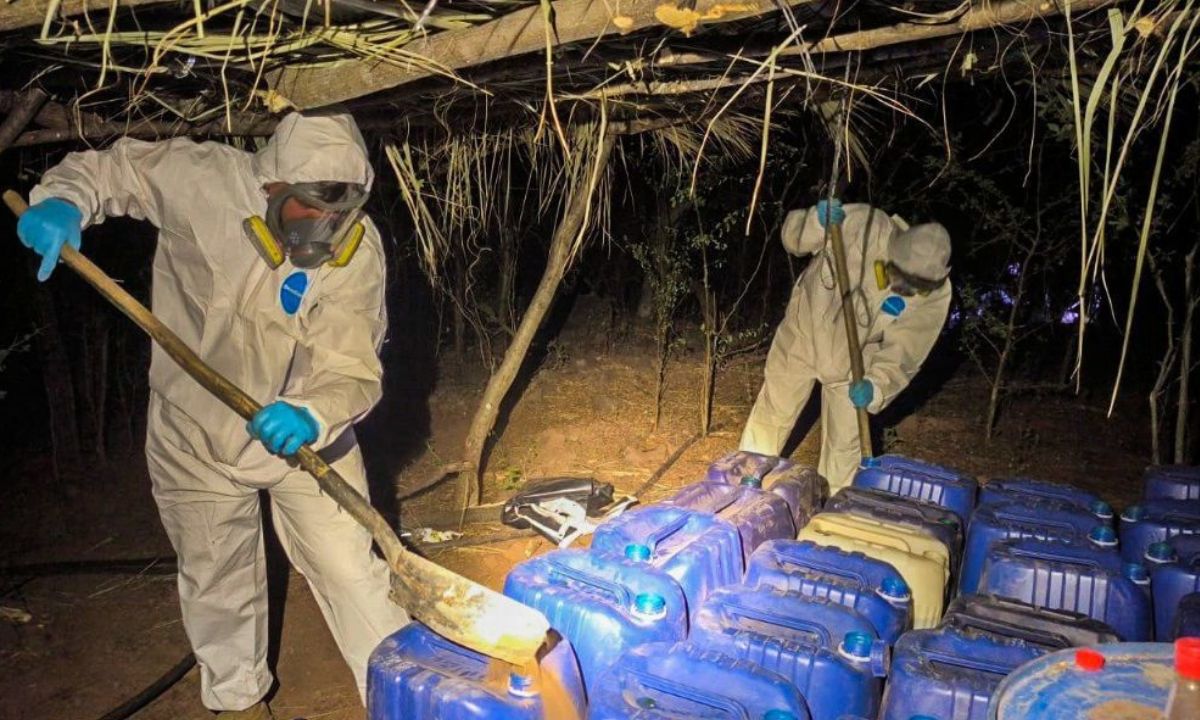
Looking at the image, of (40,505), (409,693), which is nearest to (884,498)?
(409,693)

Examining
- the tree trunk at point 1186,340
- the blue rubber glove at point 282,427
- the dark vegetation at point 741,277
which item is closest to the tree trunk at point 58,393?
the dark vegetation at point 741,277

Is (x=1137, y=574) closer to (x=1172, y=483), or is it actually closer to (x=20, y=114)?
(x=1172, y=483)

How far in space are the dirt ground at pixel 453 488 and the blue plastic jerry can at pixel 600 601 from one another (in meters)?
1.22

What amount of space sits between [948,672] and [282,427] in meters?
2.07

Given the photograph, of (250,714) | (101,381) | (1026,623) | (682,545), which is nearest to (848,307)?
(682,545)

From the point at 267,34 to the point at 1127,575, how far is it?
3.26 meters

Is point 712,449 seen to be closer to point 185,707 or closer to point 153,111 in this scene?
point 185,707

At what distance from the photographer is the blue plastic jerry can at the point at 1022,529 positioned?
10.4 ft

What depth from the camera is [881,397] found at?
4.66 m

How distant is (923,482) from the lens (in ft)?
12.3

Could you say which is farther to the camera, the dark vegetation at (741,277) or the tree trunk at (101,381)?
the tree trunk at (101,381)

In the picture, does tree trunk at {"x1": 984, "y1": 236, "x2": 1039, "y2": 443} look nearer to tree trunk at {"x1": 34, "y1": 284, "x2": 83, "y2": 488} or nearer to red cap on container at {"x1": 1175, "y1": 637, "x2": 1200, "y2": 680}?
red cap on container at {"x1": 1175, "y1": 637, "x2": 1200, "y2": 680}

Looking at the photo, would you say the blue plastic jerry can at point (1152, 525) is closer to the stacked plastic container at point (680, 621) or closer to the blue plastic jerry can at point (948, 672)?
the blue plastic jerry can at point (948, 672)

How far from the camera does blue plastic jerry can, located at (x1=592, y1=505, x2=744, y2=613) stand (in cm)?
278
